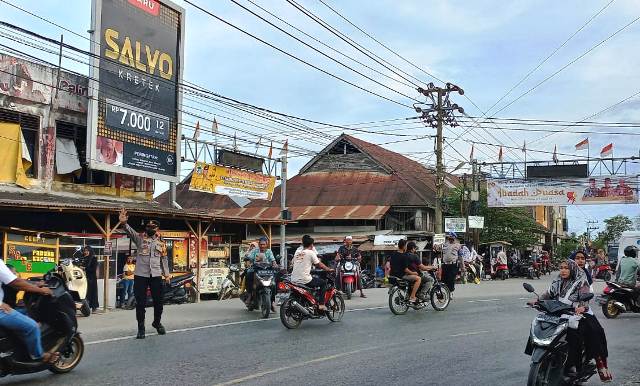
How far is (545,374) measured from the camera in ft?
19.7

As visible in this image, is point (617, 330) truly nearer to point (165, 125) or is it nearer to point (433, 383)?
point (433, 383)

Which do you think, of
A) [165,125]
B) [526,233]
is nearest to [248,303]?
[165,125]

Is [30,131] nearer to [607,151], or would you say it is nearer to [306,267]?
[306,267]

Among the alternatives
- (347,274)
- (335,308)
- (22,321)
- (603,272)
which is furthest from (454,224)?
(22,321)

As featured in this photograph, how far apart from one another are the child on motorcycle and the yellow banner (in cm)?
1862

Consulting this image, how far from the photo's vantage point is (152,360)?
801 centimetres

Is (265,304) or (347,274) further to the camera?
(347,274)

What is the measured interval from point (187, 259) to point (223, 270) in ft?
4.02

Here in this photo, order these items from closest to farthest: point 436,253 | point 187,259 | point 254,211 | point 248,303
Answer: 1. point 248,303
2. point 187,259
3. point 436,253
4. point 254,211

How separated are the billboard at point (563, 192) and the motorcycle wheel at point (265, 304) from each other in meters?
26.6

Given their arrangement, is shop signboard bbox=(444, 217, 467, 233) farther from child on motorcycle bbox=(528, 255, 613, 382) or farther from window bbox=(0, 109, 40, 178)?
child on motorcycle bbox=(528, 255, 613, 382)

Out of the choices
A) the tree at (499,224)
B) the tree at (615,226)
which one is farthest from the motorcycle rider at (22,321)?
the tree at (615,226)

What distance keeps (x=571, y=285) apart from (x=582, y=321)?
44 cm

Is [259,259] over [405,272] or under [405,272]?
over
